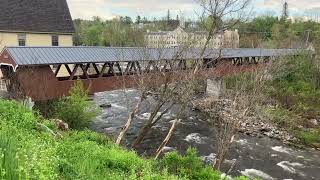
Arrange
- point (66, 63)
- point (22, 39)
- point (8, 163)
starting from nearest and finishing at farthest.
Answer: point (8, 163) < point (66, 63) < point (22, 39)

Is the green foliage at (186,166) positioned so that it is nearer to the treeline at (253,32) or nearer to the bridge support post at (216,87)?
the bridge support post at (216,87)

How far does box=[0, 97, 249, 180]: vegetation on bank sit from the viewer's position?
172 inches

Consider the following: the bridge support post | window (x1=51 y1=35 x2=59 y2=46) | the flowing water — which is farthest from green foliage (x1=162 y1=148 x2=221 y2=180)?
window (x1=51 y1=35 x2=59 y2=46)

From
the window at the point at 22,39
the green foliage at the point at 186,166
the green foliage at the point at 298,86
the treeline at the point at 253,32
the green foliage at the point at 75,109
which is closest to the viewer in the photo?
the green foliage at the point at 186,166

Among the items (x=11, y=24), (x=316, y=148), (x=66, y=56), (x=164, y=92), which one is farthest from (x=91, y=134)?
(x=11, y=24)

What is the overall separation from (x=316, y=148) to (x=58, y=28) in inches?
770

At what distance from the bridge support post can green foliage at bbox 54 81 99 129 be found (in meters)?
11.8

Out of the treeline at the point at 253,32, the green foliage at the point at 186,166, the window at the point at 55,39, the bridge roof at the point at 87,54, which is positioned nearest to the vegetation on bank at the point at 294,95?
the bridge roof at the point at 87,54

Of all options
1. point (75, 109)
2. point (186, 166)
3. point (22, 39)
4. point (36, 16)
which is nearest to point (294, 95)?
point (75, 109)

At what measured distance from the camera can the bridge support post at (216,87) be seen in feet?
86.8

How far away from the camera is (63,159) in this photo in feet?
21.5

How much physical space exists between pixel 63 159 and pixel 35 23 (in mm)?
23294

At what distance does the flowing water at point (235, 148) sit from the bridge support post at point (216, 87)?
13.8 feet

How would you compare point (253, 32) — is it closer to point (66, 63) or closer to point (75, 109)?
point (66, 63)
